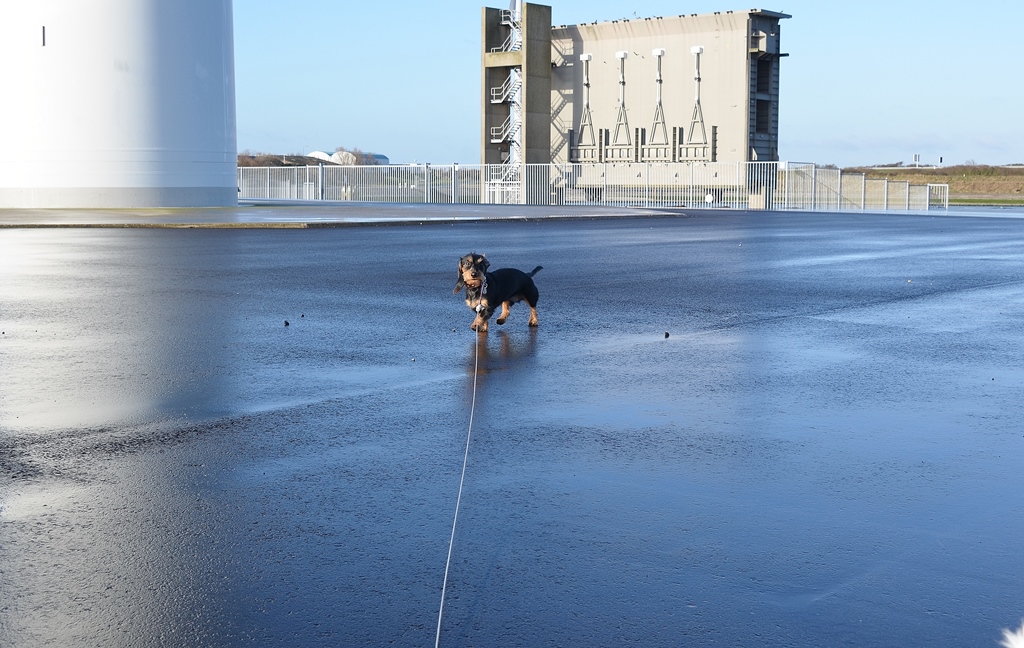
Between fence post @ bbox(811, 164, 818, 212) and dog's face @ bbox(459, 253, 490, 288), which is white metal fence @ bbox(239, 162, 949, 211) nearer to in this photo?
fence post @ bbox(811, 164, 818, 212)

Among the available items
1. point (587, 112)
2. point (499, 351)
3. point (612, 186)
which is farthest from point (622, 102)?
point (499, 351)

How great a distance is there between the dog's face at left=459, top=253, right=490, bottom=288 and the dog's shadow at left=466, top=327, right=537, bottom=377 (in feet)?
1.62

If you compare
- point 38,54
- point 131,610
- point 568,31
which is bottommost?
point 131,610

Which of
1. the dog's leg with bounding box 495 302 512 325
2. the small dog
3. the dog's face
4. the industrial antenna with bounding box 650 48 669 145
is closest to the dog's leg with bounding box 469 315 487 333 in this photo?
the small dog

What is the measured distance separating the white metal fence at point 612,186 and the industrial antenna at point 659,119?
2.94 m

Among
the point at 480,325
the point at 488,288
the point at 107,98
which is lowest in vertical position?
the point at 480,325

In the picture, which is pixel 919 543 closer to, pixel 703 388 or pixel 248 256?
pixel 703 388

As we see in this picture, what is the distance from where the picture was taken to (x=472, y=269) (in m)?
9.09

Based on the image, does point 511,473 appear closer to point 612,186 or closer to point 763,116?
point 612,186

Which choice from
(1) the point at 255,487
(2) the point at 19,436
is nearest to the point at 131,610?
(1) the point at 255,487

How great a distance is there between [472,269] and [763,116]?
53.7 meters

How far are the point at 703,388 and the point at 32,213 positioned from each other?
29.6 metres

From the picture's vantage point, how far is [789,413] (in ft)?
22.6

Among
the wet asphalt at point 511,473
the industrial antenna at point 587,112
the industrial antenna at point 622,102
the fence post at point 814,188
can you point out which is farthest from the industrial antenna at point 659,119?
the wet asphalt at point 511,473
